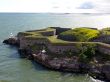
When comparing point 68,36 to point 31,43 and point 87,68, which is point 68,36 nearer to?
point 31,43

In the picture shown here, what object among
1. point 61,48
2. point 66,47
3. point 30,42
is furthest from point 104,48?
point 30,42

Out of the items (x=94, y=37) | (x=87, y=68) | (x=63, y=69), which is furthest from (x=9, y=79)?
(x=94, y=37)

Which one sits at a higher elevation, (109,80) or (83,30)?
(83,30)

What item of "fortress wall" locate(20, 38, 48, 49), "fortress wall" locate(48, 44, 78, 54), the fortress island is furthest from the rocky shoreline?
"fortress wall" locate(20, 38, 48, 49)

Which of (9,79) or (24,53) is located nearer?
(9,79)

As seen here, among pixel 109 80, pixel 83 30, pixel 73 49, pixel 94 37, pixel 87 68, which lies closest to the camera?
pixel 109 80

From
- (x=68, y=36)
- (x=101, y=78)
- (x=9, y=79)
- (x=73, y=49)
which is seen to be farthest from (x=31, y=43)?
(x=101, y=78)

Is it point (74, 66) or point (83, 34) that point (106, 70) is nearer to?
point (74, 66)

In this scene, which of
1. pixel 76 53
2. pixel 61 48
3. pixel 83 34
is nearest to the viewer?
pixel 76 53

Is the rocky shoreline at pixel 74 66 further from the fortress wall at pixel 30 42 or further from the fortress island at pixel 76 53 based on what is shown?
the fortress wall at pixel 30 42

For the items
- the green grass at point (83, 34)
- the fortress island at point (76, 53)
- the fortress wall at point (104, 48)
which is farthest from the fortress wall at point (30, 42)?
the fortress wall at point (104, 48)

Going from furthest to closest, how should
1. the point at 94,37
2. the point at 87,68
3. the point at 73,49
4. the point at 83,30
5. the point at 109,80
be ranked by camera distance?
the point at 83,30 < the point at 94,37 < the point at 73,49 < the point at 87,68 < the point at 109,80
